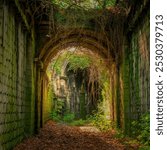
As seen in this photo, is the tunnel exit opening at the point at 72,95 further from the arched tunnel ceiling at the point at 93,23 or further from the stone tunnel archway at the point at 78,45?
the arched tunnel ceiling at the point at 93,23

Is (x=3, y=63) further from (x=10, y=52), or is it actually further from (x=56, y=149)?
(x=56, y=149)

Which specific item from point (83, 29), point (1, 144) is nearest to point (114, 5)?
point (83, 29)

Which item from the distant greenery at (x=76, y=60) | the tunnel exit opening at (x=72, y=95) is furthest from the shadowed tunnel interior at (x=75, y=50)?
the tunnel exit opening at (x=72, y=95)


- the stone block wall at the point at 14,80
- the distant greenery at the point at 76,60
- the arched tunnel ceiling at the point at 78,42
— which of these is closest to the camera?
the stone block wall at the point at 14,80

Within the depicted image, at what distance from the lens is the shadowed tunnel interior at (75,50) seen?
9.92 m

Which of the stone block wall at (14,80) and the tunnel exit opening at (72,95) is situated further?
the tunnel exit opening at (72,95)

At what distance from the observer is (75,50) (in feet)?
42.8

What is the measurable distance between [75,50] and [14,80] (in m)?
3.02

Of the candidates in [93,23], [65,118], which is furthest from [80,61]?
[93,23]

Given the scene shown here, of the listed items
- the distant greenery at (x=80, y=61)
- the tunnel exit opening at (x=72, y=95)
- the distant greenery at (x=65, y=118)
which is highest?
the distant greenery at (x=80, y=61)

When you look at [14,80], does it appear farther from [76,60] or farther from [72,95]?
[72,95]

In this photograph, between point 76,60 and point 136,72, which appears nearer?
point 136,72

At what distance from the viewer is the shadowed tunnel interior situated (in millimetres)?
9922

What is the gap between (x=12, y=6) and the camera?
10211 millimetres
